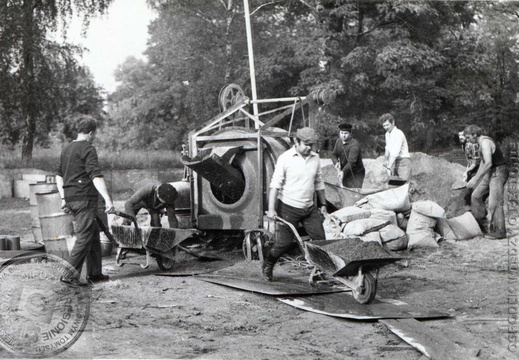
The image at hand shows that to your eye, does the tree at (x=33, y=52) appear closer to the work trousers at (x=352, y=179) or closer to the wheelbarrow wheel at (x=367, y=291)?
the work trousers at (x=352, y=179)

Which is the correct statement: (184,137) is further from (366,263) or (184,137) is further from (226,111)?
(366,263)

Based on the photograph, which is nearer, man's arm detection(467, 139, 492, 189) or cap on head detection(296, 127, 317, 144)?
cap on head detection(296, 127, 317, 144)

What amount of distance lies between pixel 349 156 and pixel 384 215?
109 centimetres

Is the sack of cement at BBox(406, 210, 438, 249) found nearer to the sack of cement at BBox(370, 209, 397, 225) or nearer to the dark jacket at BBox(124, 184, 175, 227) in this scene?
the sack of cement at BBox(370, 209, 397, 225)

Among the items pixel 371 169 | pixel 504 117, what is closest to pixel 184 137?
pixel 504 117

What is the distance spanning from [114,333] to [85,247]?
1.67 m

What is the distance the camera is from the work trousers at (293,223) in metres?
6.45

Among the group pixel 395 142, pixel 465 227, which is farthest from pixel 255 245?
pixel 465 227

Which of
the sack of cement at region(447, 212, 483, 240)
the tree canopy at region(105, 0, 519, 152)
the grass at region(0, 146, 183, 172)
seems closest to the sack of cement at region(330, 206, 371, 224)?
the sack of cement at region(447, 212, 483, 240)

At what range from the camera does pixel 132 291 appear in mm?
6316

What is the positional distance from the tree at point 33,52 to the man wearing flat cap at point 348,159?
47.6ft

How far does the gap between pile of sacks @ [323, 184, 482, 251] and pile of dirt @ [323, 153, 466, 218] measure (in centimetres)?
121

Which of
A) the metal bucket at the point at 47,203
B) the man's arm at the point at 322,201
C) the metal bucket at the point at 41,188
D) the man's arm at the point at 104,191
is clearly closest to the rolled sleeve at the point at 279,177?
the man's arm at the point at 322,201

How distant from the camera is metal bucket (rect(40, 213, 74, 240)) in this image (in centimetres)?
740
